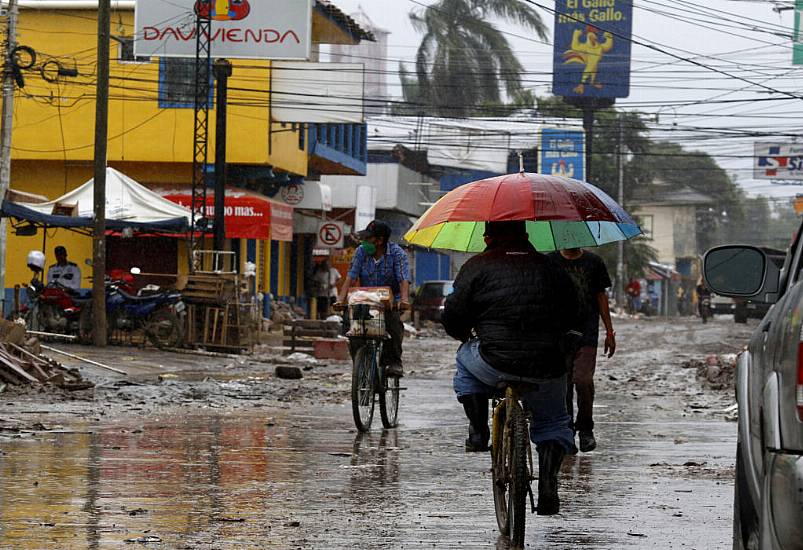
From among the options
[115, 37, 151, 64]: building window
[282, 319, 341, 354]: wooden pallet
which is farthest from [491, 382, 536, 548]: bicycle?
[115, 37, 151, 64]: building window

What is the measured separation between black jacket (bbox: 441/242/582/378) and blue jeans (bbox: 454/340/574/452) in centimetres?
9

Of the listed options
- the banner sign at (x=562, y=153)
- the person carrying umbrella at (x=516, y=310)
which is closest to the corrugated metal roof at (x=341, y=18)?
the banner sign at (x=562, y=153)

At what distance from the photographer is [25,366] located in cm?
1614

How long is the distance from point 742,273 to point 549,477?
7.11 ft

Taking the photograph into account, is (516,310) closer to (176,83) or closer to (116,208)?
(116,208)

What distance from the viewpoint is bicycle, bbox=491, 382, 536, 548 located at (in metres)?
7.06

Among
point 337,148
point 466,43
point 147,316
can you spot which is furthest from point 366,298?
point 466,43

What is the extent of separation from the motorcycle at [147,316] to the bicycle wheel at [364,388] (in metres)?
12.7

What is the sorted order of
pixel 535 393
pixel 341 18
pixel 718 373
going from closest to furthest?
pixel 535 393
pixel 718 373
pixel 341 18

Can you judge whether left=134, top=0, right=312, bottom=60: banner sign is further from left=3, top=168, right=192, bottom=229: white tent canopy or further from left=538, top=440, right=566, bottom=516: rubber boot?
left=538, top=440, right=566, bottom=516: rubber boot

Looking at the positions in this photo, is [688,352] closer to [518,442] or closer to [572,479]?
[572,479]

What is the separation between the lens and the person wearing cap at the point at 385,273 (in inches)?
511

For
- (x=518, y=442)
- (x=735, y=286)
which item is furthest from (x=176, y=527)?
(x=735, y=286)

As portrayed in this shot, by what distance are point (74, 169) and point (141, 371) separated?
17.8 m
